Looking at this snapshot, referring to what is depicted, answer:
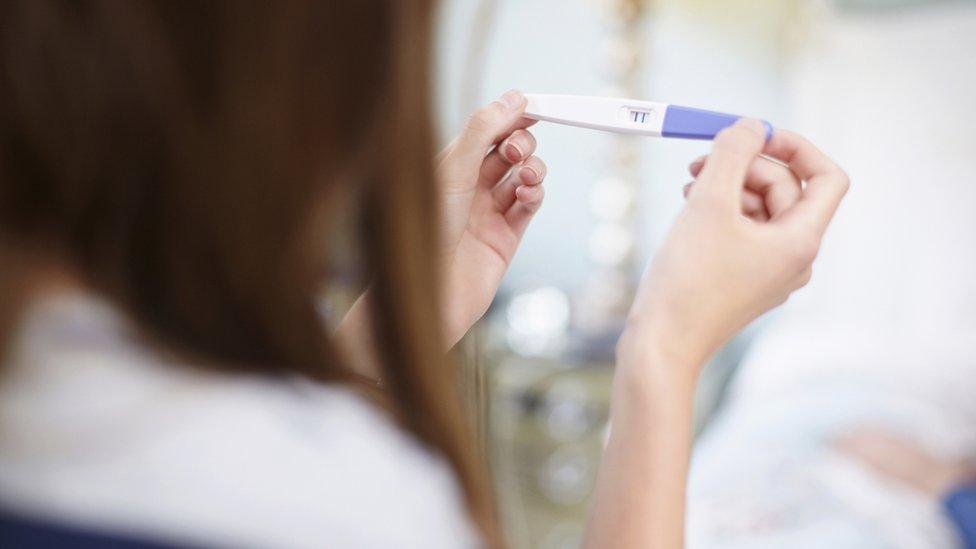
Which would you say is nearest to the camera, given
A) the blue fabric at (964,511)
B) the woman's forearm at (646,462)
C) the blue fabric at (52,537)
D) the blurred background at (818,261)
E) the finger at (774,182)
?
the blue fabric at (52,537)

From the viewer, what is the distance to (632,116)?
66 cm

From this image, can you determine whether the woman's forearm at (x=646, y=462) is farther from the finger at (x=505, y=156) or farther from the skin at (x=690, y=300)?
the finger at (x=505, y=156)

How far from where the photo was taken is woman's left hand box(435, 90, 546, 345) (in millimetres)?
670

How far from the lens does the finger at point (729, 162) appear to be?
53 cm

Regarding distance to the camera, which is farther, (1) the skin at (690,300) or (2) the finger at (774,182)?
(2) the finger at (774,182)

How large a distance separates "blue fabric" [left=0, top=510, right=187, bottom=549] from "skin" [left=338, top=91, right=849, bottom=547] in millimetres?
170

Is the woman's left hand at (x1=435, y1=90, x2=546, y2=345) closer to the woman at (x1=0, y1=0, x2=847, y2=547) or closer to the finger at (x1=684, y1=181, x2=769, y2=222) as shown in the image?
the finger at (x1=684, y1=181, x2=769, y2=222)

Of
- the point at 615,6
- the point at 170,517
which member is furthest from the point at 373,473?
the point at 615,6

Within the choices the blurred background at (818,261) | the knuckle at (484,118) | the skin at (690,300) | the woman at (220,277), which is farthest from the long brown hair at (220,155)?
the blurred background at (818,261)

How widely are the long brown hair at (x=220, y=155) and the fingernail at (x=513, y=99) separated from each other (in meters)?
0.31

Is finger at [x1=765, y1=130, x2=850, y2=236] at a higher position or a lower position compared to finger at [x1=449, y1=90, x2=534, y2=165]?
higher

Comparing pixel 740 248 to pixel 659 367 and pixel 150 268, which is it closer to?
pixel 659 367

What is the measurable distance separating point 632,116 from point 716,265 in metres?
0.17

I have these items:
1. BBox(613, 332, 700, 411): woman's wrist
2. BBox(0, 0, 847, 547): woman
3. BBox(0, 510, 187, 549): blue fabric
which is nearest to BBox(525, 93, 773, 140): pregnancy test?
BBox(613, 332, 700, 411): woman's wrist
